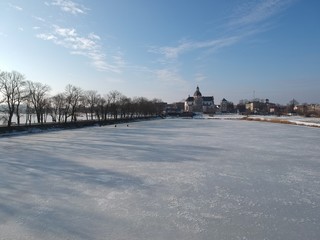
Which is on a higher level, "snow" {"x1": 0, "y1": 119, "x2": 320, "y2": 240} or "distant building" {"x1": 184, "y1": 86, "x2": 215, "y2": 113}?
"distant building" {"x1": 184, "y1": 86, "x2": 215, "y2": 113}

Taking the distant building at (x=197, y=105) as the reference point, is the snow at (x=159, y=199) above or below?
below

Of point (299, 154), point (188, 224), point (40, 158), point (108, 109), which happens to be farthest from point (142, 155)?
point (108, 109)

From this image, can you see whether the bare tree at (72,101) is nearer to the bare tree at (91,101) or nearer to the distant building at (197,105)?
the bare tree at (91,101)

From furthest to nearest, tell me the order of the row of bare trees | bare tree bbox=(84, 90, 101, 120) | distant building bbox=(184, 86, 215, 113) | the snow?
1. distant building bbox=(184, 86, 215, 113)
2. bare tree bbox=(84, 90, 101, 120)
3. the row of bare trees
4. the snow

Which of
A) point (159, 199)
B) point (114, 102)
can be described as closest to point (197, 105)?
point (114, 102)

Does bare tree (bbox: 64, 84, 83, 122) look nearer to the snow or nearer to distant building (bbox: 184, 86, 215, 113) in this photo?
the snow

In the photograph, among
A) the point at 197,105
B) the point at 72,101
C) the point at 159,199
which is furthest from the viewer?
the point at 197,105

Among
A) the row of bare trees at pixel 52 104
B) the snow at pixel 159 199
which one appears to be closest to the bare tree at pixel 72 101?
the row of bare trees at pixel 52 104

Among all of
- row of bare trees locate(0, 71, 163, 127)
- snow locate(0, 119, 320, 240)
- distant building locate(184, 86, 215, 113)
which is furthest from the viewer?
distant building locate(184, 86, 215, 113)

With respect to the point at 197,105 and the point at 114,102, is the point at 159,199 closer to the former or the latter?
the point at 114,102

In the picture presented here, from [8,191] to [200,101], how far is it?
14851 cm

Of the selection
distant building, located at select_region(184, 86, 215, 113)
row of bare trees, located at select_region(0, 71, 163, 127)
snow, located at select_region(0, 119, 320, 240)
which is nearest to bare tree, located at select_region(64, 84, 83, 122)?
row of bare trees, located at select_region(0, 71, 163, 127)

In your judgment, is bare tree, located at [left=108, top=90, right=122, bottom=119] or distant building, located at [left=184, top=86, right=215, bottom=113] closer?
bare tree, located at [left=108, top=90, right=122, bottom=119]

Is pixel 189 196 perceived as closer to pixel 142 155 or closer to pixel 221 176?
pixel 221 176
